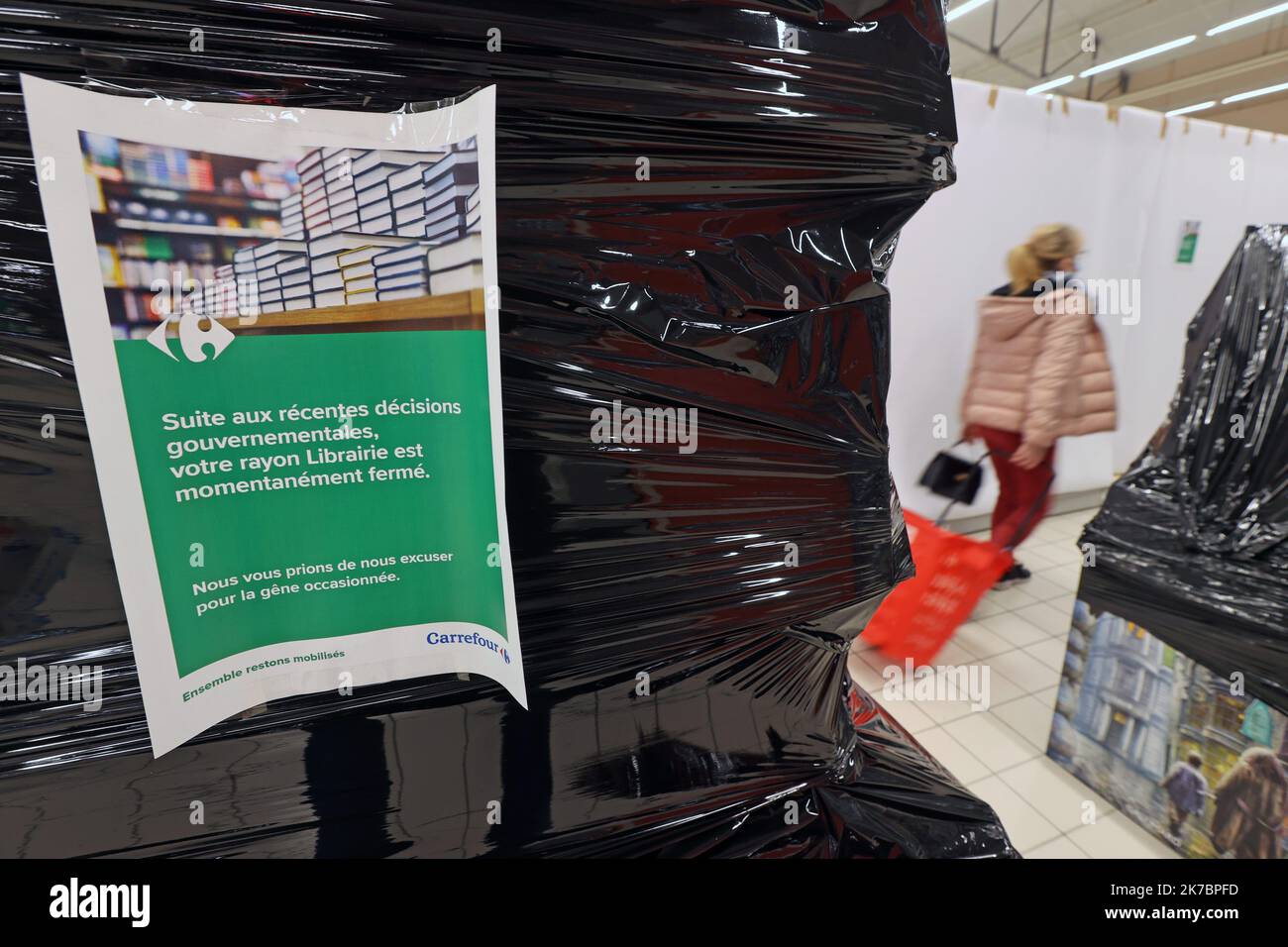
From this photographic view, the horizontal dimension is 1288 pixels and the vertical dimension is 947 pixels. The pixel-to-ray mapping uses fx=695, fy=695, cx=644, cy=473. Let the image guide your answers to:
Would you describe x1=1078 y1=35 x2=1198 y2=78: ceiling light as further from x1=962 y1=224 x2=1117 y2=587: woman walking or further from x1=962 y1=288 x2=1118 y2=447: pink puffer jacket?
x1=962 y1=288 x2=1118 y2=447: pink puffer jacket

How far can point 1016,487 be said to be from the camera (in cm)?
282

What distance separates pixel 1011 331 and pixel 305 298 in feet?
8.61

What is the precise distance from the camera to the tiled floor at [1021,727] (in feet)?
5.60

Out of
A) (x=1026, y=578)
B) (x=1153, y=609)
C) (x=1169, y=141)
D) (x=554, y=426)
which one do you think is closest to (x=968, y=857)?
(x=554, y=426)

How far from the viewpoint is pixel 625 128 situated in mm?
662

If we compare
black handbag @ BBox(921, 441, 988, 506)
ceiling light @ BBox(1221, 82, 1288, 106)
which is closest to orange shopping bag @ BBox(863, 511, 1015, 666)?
black handbag @ BBox(921, 441, 988, 506)

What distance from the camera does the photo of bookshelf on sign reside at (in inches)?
21.2

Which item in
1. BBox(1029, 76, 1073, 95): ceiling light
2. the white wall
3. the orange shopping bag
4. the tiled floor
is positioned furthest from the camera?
BBox(1029, 76, 1073, 95): ceiling light

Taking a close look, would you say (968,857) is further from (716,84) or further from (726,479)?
(716,84)

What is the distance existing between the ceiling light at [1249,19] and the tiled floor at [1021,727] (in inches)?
223

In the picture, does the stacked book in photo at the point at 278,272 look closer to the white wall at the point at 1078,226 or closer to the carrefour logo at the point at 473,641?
the carrefour logo at the point at 473,641

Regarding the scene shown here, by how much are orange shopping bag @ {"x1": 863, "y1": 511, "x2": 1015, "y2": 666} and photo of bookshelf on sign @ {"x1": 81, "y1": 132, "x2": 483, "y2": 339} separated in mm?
2183
